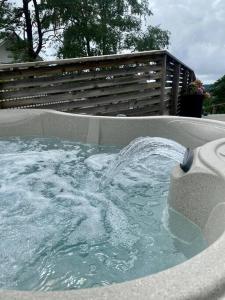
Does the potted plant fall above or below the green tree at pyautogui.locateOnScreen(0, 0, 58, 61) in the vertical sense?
below

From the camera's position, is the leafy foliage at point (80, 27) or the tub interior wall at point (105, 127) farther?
the leafy foliage at point (80, 27)

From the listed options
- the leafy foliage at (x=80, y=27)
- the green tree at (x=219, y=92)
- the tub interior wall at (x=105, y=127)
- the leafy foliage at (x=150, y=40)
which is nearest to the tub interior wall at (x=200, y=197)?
the tub interior wall at (x=105, y=127)

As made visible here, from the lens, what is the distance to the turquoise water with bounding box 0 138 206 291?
1.28 metres

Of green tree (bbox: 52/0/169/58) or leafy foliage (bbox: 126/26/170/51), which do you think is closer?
green tree (bbox: 52/0/169/58)

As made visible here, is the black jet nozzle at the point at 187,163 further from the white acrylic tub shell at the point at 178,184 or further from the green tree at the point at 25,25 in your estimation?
the green tree at the point at 25,25

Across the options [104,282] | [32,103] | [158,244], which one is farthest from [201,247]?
[32,103]

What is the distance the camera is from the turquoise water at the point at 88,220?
4.21ft

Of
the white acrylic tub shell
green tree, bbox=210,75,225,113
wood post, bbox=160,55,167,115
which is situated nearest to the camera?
the white acrylic tub shell

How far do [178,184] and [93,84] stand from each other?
2747mm

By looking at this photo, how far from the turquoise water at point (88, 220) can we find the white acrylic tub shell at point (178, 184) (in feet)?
0.46

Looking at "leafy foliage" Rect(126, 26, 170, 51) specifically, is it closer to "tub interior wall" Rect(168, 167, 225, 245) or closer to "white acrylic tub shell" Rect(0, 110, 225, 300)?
"white acrylic tub shell" Rect(0, 110, 225, 300)

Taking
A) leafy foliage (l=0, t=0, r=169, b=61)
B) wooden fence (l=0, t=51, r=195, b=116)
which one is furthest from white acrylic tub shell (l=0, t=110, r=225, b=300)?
leafy foliage (l=0, t=0, r=169, b=61)

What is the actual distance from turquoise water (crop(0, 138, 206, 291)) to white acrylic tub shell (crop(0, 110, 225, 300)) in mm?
139

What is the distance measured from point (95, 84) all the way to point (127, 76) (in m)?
0.53
